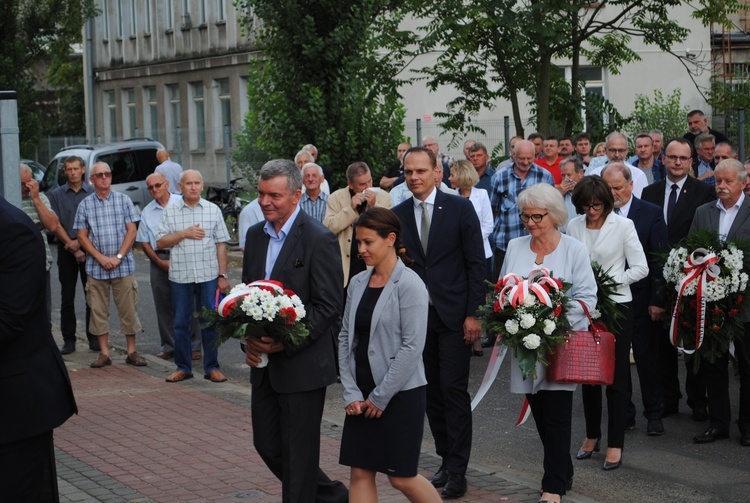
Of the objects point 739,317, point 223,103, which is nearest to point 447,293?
point 739,317

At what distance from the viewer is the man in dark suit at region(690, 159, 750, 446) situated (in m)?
8.78

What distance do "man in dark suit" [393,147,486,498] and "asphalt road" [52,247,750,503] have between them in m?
0.66

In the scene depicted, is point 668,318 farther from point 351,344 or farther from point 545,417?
point 351,344

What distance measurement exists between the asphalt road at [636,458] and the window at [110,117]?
142ft

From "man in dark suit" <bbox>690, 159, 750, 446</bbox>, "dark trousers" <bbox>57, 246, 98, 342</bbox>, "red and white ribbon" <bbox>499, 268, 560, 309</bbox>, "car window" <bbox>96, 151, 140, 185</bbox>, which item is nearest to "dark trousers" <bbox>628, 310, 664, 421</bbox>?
"man in dark suit" <bbox>690, 159, 750, 446</bbox>

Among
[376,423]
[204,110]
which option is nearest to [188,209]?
[376,423]

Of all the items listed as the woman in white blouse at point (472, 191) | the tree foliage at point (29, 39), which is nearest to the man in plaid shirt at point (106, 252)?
the woman in white blouse at point (472, 191)

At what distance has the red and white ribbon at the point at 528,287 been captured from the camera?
6.79m

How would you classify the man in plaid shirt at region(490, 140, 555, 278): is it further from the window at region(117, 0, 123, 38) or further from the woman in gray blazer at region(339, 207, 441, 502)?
the window at region(117, 0, 123, 38)

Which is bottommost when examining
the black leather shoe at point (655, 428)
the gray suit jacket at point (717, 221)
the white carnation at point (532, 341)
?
the black leather shoe at point (655, 428)

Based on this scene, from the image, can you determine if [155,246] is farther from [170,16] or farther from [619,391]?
[170,16]

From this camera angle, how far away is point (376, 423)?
19.2ft

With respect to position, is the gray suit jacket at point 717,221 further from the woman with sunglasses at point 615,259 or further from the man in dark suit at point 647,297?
the woman with sunglasses at point 615,259

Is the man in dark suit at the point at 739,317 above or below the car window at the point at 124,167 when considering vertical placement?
below
